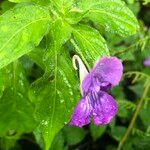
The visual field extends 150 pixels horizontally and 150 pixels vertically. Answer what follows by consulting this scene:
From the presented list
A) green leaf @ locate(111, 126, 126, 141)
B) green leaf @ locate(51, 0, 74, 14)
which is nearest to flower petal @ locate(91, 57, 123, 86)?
green leaf @ locate(51, 0, 74, 14)

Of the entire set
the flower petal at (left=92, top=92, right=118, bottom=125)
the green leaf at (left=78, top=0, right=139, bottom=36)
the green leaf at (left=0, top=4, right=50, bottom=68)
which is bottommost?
the flower petal at (left=92, top=92, right=118, bottom=125)

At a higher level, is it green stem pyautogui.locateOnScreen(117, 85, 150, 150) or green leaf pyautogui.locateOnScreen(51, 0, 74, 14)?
green leaf pyautogui.locateOnScreen(51, 0, 74, 14)

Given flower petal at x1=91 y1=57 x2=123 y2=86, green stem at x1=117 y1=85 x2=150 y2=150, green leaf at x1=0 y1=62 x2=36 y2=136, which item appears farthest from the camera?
green stem at x1=117 y1=85 x2=150 y2=150

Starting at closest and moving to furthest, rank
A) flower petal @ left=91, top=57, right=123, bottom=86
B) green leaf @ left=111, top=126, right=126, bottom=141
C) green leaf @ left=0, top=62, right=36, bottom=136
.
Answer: flower petal @ left=91, top=57, right=123, bottom=86 → green leaf @ left=0, top=62, right=36, bottom=136 → green leaf @ left=111, top=126, right=126, bottom=141

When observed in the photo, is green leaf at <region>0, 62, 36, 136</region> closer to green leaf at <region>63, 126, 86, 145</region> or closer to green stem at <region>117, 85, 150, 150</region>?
green leaf at <region>63, 126, 86, 145</region>

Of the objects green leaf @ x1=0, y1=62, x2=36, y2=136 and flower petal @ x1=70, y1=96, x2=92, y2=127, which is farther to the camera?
green leaf @ x1=0, y1=62, x2=36, y2=136

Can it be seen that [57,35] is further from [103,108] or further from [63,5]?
[103,108]

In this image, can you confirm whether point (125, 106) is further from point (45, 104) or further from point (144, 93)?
point (45, 104)

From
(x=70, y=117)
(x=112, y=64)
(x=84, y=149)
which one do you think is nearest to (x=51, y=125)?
(x=70, y=117)
